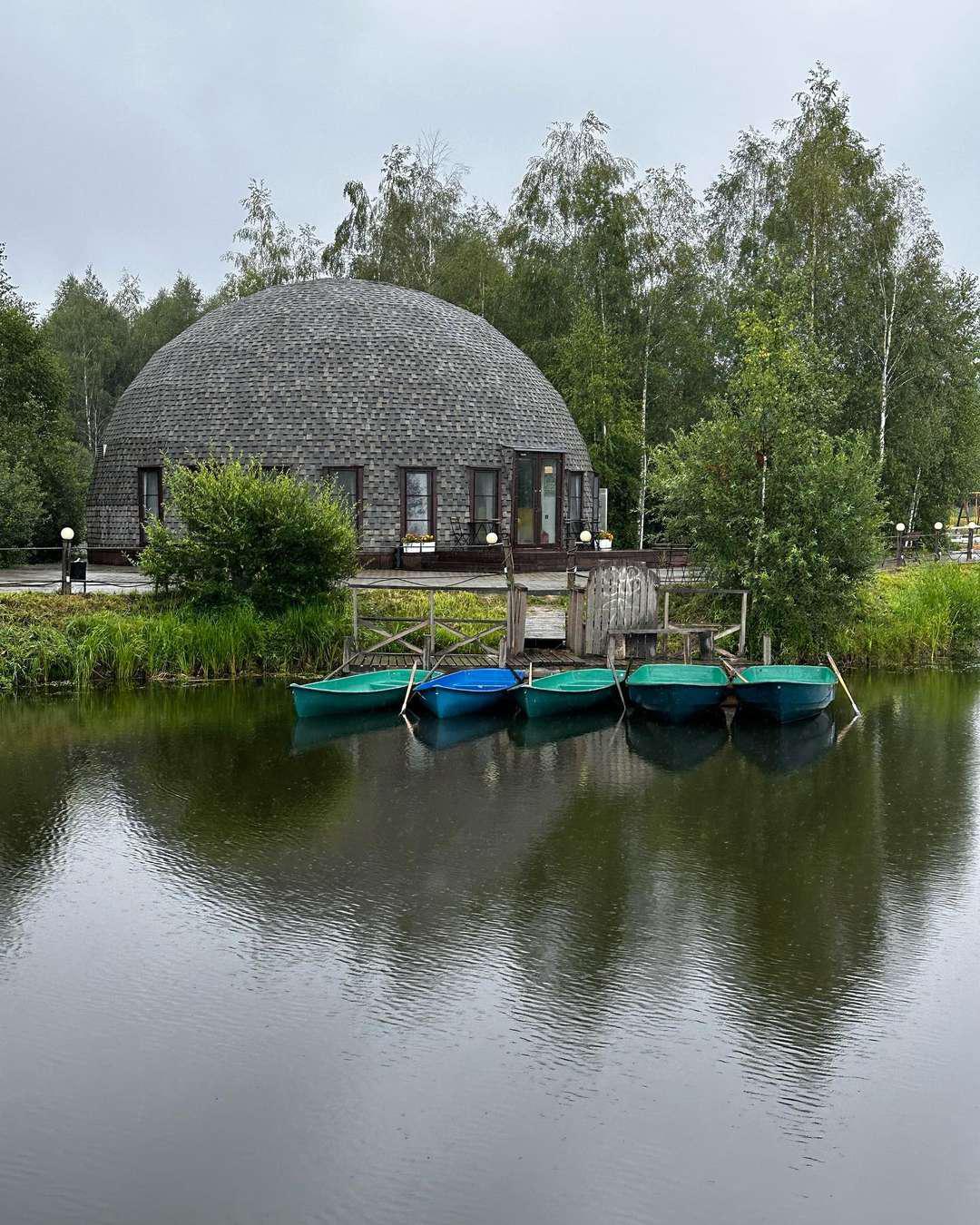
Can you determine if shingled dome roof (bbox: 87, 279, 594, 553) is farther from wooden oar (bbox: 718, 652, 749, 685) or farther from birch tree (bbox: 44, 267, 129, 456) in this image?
birch tree (bbox: 44, 267, 129, 456)

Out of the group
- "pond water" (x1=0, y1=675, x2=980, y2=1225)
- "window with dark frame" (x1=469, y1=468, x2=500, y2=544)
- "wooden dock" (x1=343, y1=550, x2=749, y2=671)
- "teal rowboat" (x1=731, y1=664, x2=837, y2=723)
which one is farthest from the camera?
"window with dark frame" (x1=469, y1=468, x2=500, y2=544)

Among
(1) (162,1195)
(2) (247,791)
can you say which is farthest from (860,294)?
(1) (162,1195)

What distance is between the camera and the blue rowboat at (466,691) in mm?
18141

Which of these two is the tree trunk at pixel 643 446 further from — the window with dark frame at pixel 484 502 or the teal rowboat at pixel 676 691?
the teal rowboat at pixel 676 691

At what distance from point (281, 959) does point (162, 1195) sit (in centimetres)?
289

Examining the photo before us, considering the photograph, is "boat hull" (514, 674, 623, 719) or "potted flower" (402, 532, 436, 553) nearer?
"boat hull" (514, 674, 623, 719)

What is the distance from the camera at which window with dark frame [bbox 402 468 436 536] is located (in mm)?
30289

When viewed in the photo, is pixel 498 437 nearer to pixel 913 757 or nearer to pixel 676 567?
pixel 676 567

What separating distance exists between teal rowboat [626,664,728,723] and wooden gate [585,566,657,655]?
4.33 feet

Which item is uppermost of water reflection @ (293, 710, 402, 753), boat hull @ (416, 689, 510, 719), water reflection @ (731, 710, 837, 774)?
boat hull @ (416, 689, 510, 719)

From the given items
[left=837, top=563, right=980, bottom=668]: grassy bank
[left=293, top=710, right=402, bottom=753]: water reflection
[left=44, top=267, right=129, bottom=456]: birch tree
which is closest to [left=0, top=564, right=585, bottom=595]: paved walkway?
[left=293, top=710, right=402, bottom=753]: water reflection

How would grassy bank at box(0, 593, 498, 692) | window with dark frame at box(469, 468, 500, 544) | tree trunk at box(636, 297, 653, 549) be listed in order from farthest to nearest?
tree trunk at box(636, 297, 653, 549)
window with dark frame at box(469, 468, 500, 544)
grassy bank at box(0, 593, 498, 692)

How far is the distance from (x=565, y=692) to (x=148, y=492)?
17236 mm

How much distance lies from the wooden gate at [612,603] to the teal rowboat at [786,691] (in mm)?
2303
